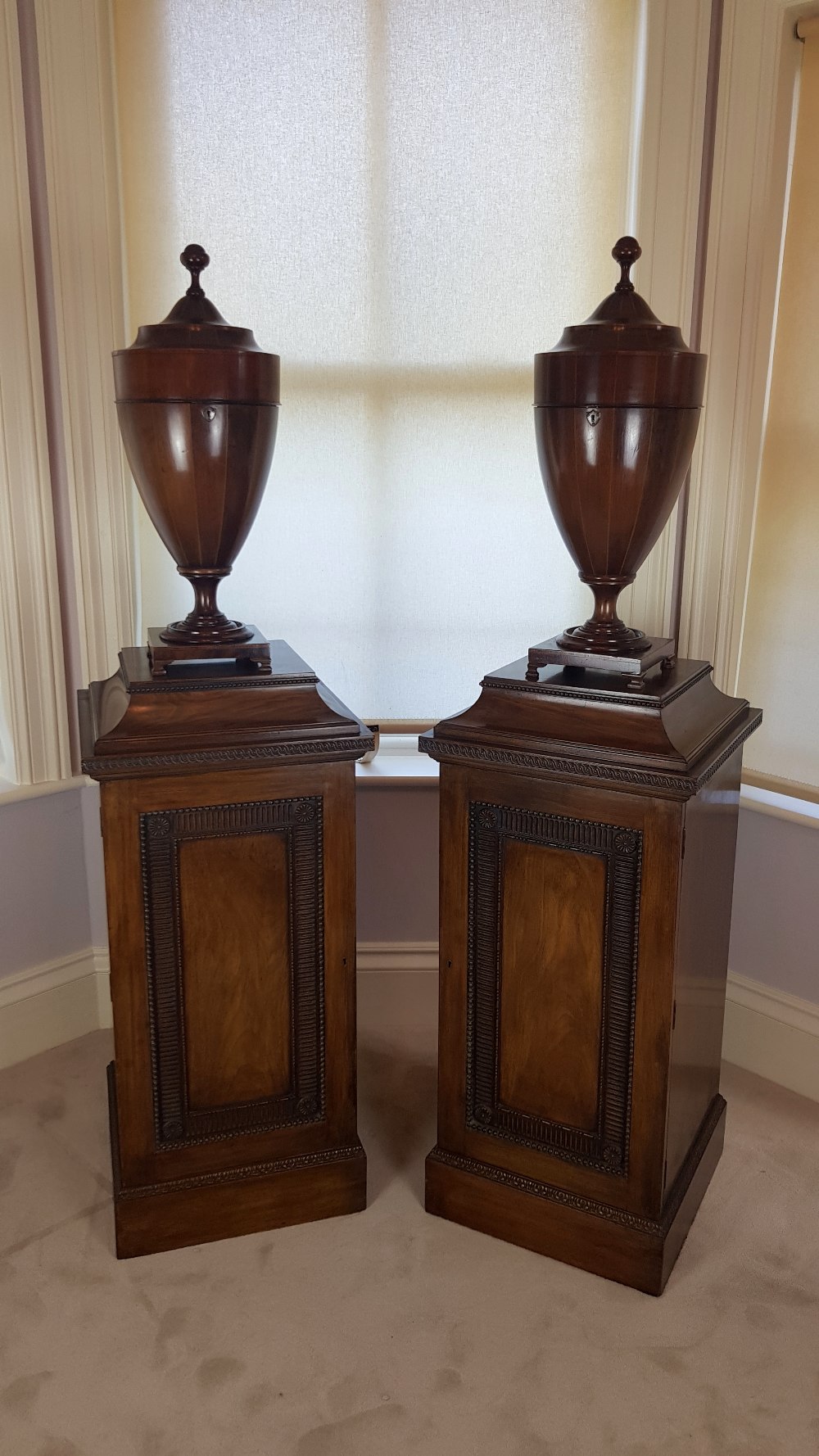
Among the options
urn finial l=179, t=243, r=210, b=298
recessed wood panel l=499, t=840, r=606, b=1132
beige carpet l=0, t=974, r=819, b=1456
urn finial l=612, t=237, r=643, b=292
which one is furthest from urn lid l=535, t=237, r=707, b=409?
beige carpet l=0, t=974, r=819, b=1456

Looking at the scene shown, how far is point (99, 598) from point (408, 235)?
1024mm

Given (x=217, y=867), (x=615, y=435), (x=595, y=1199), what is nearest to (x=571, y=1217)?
(x=595, y=1199)

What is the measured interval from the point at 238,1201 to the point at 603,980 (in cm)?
75

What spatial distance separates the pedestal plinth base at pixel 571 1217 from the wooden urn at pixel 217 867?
0.17 metres

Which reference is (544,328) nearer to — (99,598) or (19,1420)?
(99,598)

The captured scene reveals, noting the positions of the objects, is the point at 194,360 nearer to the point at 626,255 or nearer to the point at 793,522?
the point at 626,255

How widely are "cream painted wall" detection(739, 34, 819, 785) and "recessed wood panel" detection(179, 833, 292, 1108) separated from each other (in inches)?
48.5

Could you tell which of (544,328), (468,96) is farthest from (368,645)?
(468,96)

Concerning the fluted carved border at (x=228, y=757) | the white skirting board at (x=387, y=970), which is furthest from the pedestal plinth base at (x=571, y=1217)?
the fluted carved border at (x=228, y=757)

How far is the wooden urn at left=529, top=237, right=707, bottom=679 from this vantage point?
166 centimetres

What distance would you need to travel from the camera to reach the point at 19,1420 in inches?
62.4

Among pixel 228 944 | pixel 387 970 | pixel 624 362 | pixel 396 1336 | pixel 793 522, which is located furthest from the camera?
pixel 387 970

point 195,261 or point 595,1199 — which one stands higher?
point 195,261

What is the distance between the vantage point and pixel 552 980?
1827 millimetres
